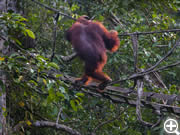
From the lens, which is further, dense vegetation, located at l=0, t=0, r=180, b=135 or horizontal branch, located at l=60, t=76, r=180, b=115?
horizontal branch, located at l=60, t=76, r=180, b=115

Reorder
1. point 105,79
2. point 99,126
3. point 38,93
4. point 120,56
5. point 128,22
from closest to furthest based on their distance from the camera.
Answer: point 105,79
point 38,93
point 99,126
point 120,56
point 128,22

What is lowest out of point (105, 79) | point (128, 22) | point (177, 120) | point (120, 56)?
point (177, 120)

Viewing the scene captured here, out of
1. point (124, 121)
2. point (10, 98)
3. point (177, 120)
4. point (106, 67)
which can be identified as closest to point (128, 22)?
point (106, 67)

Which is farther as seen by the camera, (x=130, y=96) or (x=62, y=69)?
(x=62, y=69)

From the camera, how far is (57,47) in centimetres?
466

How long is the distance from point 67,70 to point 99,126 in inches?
39.2

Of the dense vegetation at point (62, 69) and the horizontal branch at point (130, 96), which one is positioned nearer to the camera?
the dense vegetation at point (62, 69)

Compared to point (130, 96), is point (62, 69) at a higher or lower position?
higher

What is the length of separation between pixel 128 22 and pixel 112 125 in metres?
1.98

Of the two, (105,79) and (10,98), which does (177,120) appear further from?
(10,98)

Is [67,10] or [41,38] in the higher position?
[67,10]

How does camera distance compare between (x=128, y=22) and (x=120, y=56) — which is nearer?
(x=120, y=56)

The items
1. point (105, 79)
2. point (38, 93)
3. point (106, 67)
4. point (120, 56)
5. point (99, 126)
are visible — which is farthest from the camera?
point (106, 67)

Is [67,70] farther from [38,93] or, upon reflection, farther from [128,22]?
[128,22]
